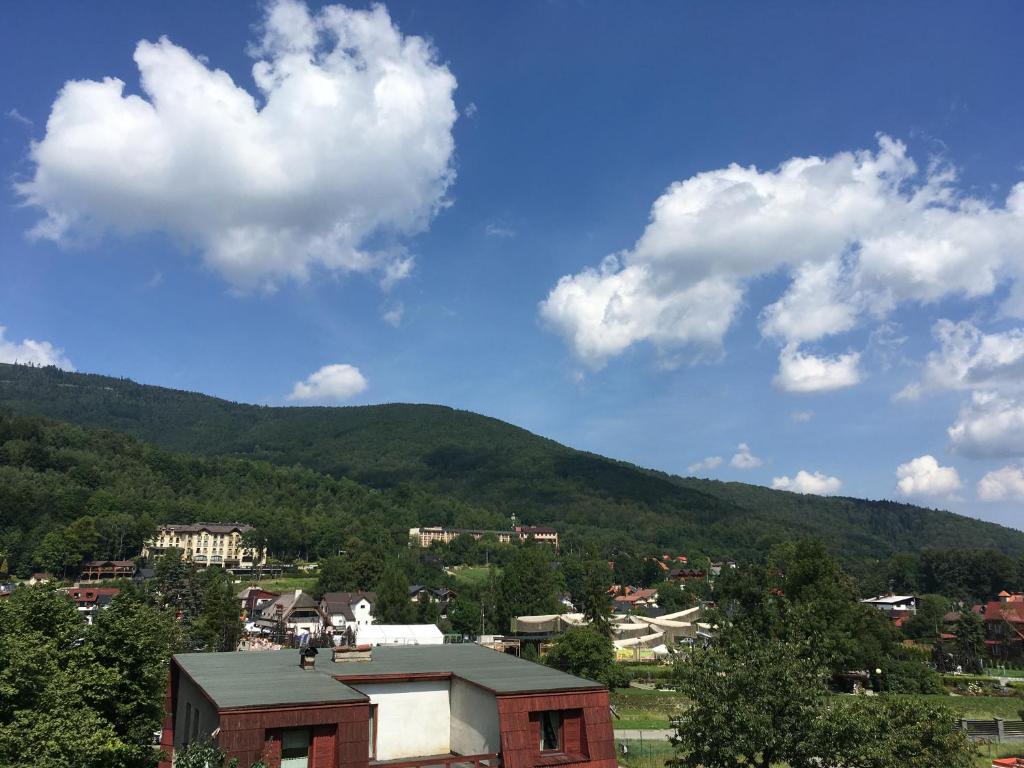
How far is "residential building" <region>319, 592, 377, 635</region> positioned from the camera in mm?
97750

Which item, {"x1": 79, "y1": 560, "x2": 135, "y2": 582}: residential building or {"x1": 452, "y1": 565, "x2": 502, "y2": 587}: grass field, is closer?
{"x1": 79, "y1": 560, "x2": 135, "y2": 582}: residential building

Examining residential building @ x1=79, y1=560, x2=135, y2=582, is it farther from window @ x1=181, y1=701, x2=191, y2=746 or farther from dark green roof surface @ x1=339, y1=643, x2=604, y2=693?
dark green roof surface @ x1=339, y1=643, x2=604, y2=693

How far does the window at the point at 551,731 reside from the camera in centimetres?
1947

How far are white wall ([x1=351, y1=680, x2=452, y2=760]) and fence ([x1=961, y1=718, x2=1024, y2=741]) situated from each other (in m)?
31.3

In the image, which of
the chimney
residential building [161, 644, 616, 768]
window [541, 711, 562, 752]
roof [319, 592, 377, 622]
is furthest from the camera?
roof [319, 592, 377, 622]

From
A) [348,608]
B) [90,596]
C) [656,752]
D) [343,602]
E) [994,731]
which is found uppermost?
[90,596]

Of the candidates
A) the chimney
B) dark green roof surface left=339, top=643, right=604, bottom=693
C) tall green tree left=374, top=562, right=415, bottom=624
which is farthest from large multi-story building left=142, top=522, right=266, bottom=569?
the chimney

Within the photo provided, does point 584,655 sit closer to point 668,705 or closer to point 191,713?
point 668,705

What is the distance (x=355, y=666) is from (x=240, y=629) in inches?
2159

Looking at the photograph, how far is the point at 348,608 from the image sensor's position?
101m

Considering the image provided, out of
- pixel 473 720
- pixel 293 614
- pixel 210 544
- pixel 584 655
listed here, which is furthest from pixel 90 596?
pixel 473 720

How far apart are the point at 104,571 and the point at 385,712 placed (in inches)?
5433

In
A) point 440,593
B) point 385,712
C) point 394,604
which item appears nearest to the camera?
point 385,712

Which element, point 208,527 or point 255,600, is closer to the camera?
point 255,600
